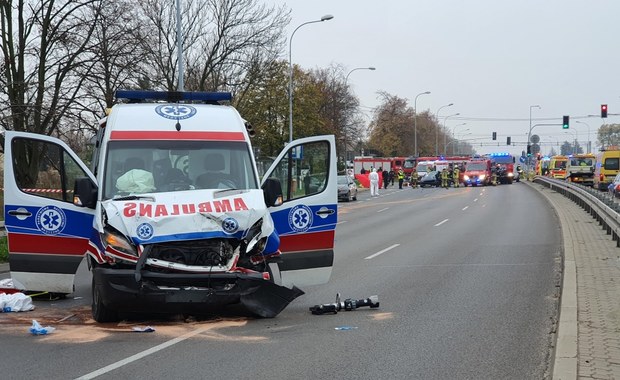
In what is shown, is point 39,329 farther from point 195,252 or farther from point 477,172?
point 477,172

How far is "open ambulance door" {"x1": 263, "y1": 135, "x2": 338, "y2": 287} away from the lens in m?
9.38

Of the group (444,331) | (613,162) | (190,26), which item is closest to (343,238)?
(444,331)

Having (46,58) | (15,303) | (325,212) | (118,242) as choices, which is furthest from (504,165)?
(118,242)

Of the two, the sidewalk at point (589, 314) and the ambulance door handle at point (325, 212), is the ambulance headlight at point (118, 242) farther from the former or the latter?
the sidewalk at point (589, 314)

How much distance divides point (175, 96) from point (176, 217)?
12.4 feet

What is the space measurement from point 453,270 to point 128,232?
23.1 feet

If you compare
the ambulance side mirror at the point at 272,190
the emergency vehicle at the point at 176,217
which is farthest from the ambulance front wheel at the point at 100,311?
the ambulance side mirror at the point at 272,190

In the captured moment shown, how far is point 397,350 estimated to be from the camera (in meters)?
7.29

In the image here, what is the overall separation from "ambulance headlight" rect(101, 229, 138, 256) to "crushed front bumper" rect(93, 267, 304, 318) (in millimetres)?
204

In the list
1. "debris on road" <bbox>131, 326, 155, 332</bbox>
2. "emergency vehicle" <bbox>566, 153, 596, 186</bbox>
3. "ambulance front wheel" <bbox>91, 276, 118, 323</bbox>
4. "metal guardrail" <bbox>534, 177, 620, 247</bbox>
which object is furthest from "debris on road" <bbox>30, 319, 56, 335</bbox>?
"emergency vehicle" <bbox>566, 153, 596, 186</bbox>

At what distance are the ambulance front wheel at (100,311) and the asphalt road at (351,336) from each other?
0.37 feet

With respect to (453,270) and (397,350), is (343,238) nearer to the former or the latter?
(453,270)

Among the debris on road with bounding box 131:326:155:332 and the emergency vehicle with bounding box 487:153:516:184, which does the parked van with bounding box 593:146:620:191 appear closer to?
the emergency vehicle with bounding box 487:153:516:184

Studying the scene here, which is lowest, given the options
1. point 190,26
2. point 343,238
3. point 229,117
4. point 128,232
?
point 343,238
